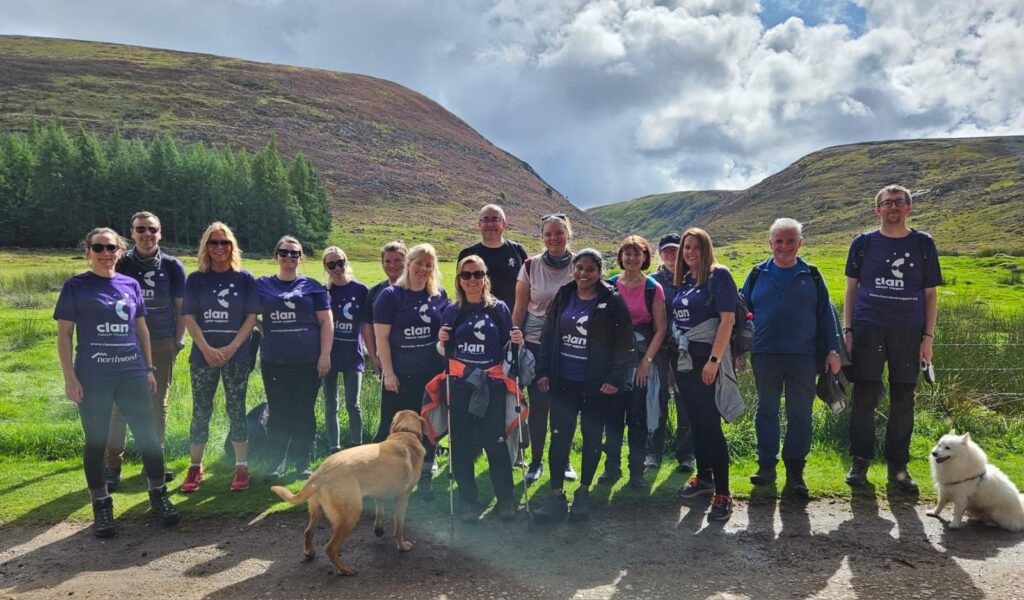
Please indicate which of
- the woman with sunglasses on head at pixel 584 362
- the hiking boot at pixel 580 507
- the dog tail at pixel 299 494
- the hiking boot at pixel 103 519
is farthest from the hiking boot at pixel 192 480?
the hiking boot at pixel 580 507

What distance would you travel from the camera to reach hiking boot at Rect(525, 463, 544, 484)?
6.04 meters

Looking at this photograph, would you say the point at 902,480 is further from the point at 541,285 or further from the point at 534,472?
the point at 541,285

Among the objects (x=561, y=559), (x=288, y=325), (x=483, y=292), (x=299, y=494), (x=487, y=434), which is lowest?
(x=561, y=559)

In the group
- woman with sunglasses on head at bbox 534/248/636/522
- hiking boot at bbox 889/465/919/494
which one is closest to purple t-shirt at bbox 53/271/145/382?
woman with sunglasses on head at bbox 534/248/636/522

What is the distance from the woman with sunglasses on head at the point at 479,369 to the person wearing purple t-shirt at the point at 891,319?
368cm

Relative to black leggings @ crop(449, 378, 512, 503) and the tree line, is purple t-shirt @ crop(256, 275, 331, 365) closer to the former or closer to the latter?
black leggings @ crop(449, 378, 512, 503)

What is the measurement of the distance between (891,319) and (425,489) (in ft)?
16.8

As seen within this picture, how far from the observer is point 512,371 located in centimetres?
528

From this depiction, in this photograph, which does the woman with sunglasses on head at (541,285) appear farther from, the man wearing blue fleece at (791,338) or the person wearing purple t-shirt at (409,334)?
the man wearing blue fleece at (791,338)

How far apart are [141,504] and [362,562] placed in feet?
8.72

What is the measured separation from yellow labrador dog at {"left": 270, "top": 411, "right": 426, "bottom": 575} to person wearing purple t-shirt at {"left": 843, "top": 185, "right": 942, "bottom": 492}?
4.58 meters

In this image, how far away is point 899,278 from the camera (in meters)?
5.58

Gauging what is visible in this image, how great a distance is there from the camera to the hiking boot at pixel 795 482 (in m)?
5.45

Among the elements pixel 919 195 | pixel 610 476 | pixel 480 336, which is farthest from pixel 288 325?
pixel 919 195
